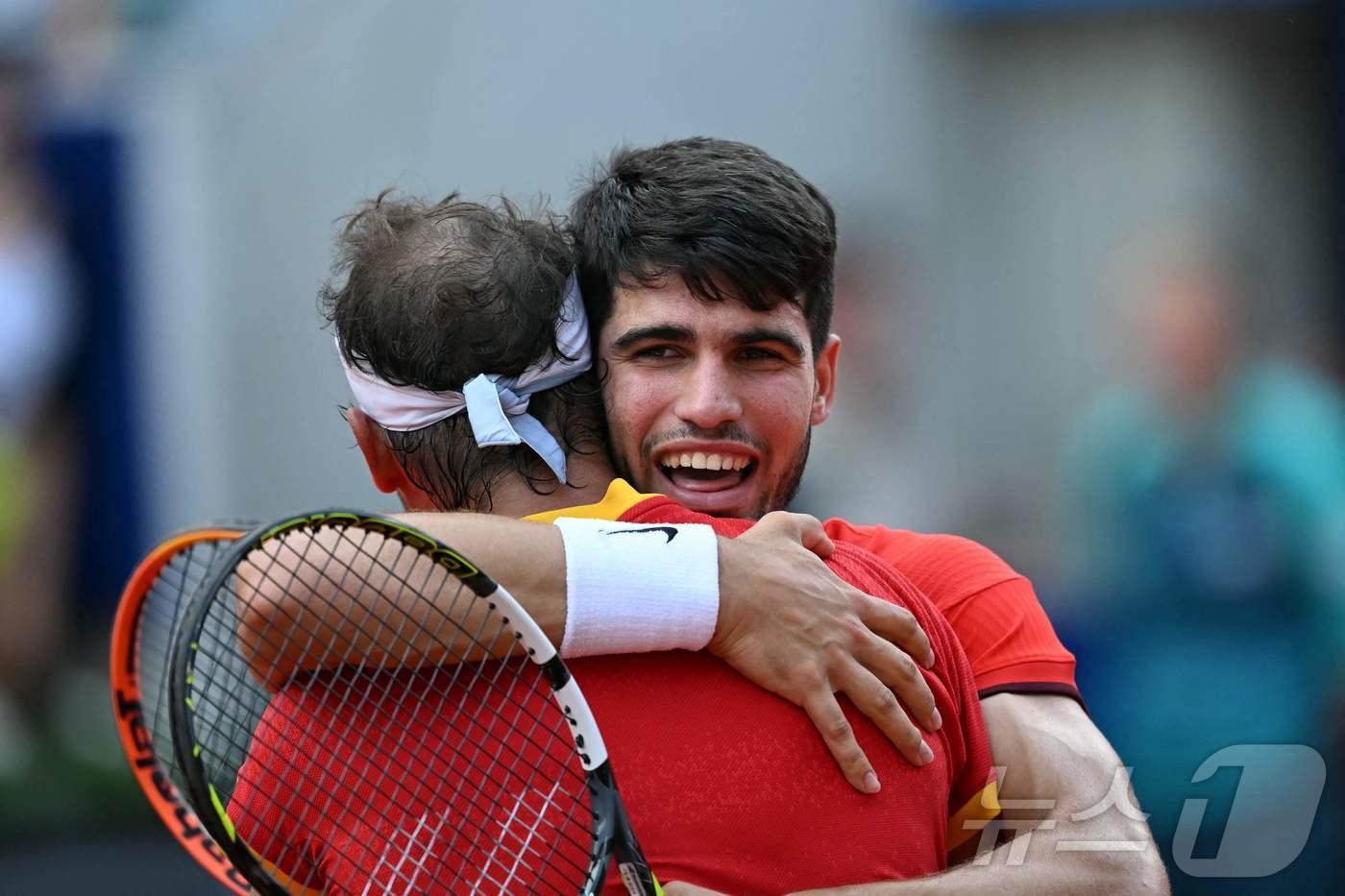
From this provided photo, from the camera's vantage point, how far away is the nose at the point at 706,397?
332cm

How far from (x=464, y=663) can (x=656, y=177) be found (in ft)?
3.58

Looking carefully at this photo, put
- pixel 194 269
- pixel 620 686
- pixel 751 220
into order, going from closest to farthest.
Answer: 1. pixel 620 686
2. pixel 751 220
3. pixel 194 269

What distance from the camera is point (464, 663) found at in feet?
9.11

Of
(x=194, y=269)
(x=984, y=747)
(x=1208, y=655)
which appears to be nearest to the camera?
(x=984, y=747)

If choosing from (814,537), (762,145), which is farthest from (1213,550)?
(814,537)

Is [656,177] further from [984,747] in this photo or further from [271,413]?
[271,413]

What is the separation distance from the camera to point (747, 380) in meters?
3.39

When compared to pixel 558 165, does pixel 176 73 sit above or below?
above

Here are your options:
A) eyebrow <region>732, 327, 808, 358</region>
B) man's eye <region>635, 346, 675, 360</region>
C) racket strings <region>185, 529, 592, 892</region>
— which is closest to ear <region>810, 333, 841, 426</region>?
eyebrow <region>732, 327, 808, 358</region>

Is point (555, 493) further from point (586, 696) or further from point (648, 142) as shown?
point (648, 142)

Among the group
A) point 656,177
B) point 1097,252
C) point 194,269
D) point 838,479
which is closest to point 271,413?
point 194,269

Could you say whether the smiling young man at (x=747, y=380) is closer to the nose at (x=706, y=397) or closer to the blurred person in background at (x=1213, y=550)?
the nose at (x=706, y=397)

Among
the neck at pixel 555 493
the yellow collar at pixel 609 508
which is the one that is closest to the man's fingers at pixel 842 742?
the yellow collar at pixel 609 508

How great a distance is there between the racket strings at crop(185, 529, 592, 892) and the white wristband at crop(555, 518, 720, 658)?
0.36ft
